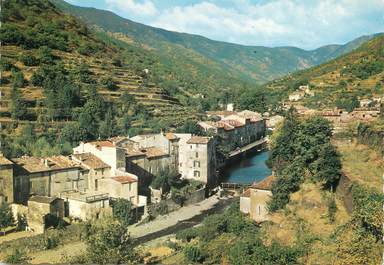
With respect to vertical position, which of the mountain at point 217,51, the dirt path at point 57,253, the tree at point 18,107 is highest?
the mountain at point 217,51

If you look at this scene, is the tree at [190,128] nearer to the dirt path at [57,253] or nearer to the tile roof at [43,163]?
the tile roof at [43,163]

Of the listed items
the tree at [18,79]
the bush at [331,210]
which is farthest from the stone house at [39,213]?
the tree at [18,79]

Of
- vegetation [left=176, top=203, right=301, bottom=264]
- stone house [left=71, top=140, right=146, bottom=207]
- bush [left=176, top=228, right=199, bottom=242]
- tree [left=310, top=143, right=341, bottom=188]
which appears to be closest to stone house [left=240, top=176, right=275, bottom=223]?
vegetation [left=176, top=203, right=301, bottom=264]

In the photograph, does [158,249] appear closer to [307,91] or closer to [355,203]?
[355,203]

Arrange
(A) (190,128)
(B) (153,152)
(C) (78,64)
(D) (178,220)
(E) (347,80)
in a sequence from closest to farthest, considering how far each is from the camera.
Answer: (D) (178,220), (B) (153,152), (A) (190,128), (C) (78,64), (E) (347,80)

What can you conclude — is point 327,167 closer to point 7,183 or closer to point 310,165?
point 310,165

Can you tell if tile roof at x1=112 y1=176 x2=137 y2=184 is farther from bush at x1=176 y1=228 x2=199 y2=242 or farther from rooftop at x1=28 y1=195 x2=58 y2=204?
bush at x1=176 y1=228 x2=199 y2=242

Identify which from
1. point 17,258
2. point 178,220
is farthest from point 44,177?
point 17,258
